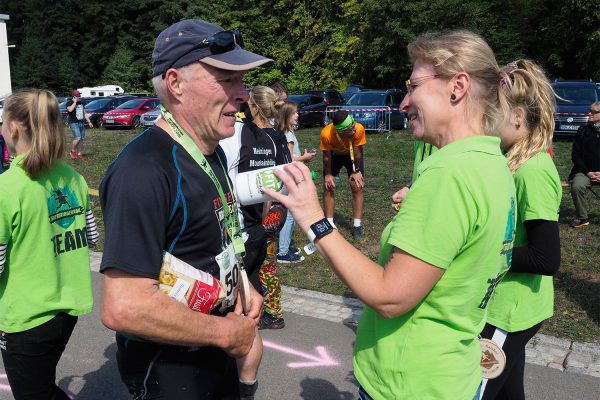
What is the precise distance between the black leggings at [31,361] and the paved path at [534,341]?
286 centimetres

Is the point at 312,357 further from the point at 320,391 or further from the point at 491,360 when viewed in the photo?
the point at 491,360

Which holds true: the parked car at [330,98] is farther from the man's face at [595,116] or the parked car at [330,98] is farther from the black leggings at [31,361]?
the black leggings at [31,361]

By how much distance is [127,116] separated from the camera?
2456 centimetres

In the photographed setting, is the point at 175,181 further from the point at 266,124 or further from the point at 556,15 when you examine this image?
the point at 556,15

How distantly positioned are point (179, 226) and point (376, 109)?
19.9 metres

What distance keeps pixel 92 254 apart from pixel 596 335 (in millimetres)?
5809

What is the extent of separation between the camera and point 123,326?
1630mm

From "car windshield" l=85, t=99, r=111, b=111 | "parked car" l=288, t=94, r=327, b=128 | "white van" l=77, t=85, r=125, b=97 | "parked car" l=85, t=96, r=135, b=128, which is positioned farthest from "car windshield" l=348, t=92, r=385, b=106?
"white van" l=77, t=85, r=125, b=97

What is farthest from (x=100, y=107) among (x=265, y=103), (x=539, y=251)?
(x=539, y=251)

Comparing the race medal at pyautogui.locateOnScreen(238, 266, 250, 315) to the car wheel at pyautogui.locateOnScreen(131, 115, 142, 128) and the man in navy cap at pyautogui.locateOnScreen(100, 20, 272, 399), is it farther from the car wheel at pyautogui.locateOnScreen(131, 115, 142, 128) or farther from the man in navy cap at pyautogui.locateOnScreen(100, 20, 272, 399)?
the car wheel at pyautogui.locateOnScreen(131, 115, 142, 128)

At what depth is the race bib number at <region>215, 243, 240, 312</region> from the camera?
1.91m

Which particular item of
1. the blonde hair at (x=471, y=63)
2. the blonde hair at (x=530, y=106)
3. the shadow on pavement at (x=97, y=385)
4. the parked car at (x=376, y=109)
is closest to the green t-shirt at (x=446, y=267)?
the blonde hair at (x=471, y=63)

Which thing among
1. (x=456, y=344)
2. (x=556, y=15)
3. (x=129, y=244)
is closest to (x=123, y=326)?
(x=129, y=244)

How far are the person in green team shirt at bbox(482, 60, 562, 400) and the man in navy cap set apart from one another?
116cm
